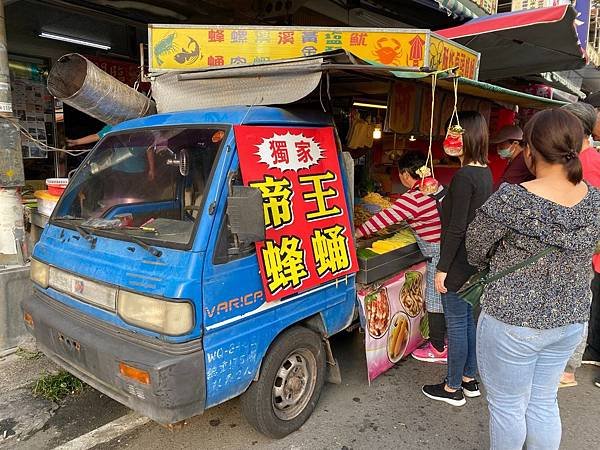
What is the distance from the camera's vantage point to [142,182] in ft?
10.1

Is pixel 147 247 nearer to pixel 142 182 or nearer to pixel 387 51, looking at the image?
pixel 142 182

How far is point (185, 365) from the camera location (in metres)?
2.18

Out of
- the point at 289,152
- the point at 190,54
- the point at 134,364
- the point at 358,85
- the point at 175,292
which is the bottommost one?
the point at 134,364

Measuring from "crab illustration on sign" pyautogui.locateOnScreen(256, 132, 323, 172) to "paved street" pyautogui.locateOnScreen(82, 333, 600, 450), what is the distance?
1.76 metres

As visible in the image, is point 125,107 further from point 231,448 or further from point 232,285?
point 231,448

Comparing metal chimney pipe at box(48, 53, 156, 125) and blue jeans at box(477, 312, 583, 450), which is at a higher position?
metal chimney pipe at box(48, 53, 156, 125)

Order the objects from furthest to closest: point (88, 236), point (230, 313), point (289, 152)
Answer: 1. point (289, 152)
2. point (88, 236)
3. point (230, 313)

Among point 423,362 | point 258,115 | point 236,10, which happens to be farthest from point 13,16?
point 423,362

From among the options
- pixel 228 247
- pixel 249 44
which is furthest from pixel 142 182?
pixel 249 44

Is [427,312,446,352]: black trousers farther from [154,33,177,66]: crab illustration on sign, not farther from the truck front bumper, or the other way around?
[154,33,177,66]: crab illustration on sign

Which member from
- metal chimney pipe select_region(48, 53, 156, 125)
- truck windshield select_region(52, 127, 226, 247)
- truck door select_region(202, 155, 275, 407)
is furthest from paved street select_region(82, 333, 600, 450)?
metal chimney pipe select_region(48, 53, 156, 125)

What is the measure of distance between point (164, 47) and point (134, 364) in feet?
9.13

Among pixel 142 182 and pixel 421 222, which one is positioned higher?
pixel 142 182

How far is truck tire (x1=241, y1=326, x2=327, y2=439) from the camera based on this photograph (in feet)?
8.68
